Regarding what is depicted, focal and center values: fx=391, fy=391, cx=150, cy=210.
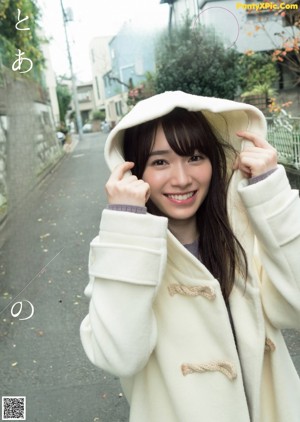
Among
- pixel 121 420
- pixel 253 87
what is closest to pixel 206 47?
pixel 253 87

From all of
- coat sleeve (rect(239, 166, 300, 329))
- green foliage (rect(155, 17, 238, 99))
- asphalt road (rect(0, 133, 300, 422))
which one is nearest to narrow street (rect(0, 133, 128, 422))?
asphalt road (rect(0, 133, 300, 422))

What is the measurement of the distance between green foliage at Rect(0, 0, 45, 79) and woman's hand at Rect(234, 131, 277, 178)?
99 cm

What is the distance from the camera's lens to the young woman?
870mm

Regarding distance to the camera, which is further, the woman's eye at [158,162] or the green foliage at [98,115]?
the green foliage at [98,115]

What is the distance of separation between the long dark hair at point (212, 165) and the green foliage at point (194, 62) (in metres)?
0.93

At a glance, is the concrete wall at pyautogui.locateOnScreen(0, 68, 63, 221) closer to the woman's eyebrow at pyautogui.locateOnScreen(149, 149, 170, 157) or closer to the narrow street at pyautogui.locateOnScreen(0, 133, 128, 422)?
the narrow street at pyautogui.locateOnScreen(0, 133, 128, 422)

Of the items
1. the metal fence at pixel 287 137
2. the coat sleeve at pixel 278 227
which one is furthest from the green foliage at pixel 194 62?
the metal fence at pixel 287 137

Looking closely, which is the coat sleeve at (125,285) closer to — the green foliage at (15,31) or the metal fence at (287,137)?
the green foliage at (15,31)

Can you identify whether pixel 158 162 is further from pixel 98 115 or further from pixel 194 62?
pixel 98 115

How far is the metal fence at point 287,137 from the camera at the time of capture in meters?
4.17

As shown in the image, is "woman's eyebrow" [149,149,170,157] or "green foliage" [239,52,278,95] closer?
"woman's eyebrow" [149,149,170,157]

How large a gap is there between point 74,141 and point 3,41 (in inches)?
46.7

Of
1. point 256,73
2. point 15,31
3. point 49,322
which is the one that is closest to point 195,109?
point 15,31

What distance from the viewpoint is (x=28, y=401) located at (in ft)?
6.82
